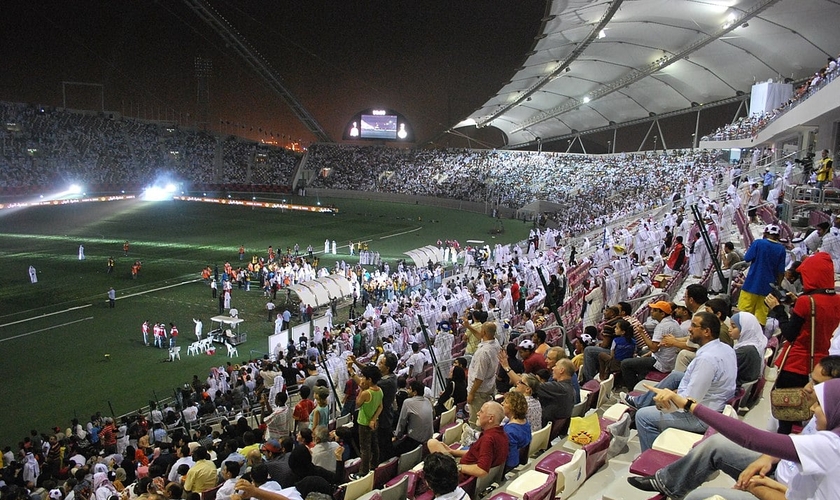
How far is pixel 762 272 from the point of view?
7.31 meters

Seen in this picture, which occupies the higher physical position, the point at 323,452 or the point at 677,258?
the point at 677,258

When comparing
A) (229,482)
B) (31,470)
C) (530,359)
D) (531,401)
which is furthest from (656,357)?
(31,470)

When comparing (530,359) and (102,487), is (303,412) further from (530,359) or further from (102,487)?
(102,487)

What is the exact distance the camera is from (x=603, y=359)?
7910 millimetres

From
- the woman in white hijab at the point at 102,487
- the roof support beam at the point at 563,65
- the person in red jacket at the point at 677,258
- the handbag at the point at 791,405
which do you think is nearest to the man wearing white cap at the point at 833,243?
the person in red jacket at the point at 677,258

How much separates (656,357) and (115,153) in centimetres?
6716

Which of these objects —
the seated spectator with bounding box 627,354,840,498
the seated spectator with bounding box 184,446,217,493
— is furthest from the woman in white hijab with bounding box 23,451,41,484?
the seated spectator with bounding box 627,354,840,498

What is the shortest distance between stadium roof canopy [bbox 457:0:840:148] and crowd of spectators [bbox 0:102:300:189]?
100ft

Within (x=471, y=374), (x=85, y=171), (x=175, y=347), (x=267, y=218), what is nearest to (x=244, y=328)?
(x=175, y=347)

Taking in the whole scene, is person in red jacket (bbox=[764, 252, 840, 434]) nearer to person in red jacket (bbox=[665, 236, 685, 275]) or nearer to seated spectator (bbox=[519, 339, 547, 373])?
seated spectator (bbox=[519, 339, 547, 373])

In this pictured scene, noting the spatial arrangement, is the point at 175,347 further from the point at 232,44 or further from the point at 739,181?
the point at 232,44

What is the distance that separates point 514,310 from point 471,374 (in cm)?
1089

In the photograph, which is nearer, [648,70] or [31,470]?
[31,470]

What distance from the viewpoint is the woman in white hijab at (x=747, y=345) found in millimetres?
6051
